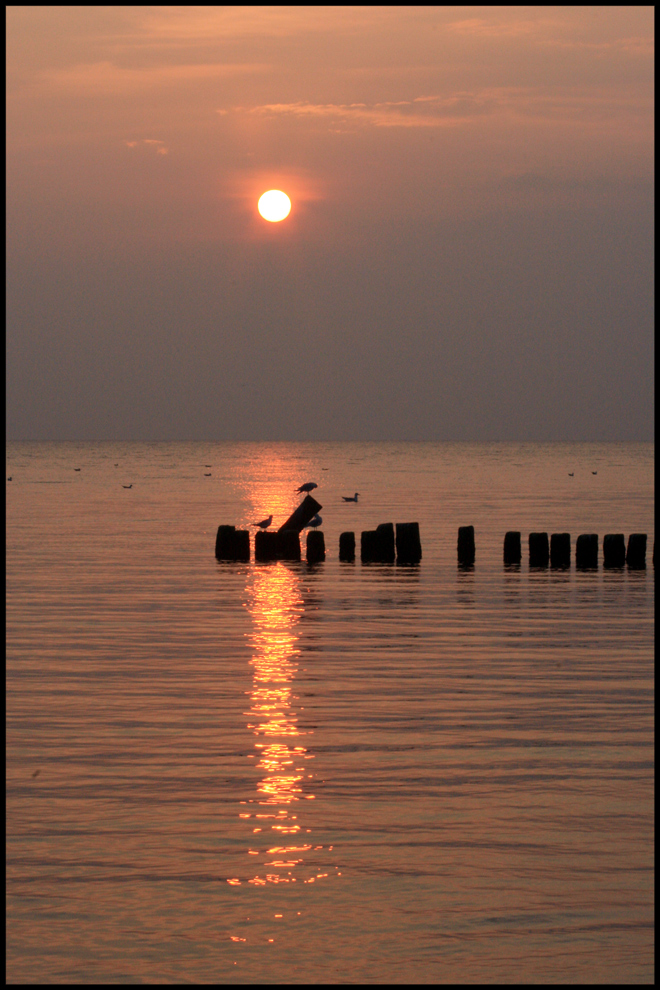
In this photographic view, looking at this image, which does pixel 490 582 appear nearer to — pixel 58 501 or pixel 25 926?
pixel 25 926

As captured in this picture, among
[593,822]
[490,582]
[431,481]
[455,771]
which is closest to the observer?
[593,822]

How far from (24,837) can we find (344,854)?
2.30 meters

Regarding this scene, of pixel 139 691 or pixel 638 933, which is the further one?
pixel 139 691

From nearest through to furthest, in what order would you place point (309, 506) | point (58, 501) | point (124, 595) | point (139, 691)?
point (139, 691)
point (124, 595)
point (309, 506)
point (58, 501)

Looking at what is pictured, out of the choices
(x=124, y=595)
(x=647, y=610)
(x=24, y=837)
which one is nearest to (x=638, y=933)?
(x=24, y=837)

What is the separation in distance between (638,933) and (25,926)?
11.8ft

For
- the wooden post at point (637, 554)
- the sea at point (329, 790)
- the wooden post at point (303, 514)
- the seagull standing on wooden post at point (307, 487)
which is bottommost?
the sea at point (329, 790)

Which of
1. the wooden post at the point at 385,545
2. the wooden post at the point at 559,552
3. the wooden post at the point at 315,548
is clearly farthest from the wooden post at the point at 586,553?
the wooden post at the point at 315,548

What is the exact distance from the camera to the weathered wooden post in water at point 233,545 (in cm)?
3139

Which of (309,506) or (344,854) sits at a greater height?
(309,506)

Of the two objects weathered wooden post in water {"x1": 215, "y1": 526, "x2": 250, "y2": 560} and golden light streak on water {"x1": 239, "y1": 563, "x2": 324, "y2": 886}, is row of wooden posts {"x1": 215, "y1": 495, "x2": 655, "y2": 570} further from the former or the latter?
golden light streak on water {"x1": 239, "y1": 563, "x2": 324, "y2": 886}

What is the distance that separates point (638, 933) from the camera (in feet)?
24.8

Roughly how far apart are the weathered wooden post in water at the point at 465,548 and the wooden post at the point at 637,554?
362cm

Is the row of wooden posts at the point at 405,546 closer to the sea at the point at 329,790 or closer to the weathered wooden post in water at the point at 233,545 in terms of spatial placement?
the weathered wooden post in water at the point at 233,545
